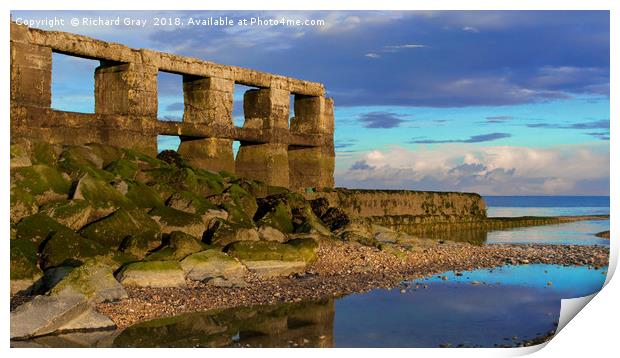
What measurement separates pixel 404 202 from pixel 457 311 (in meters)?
16.6

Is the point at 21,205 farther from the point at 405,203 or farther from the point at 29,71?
the point at 405,203

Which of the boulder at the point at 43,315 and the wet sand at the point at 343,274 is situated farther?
the wet sand at the point at 343,274

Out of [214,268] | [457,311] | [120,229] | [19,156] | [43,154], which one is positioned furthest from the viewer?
[43,154]

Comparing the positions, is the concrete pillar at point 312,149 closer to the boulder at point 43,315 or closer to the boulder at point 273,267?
the boulder at point 273,267

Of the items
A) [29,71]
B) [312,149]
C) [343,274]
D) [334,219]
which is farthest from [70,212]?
[312,149]

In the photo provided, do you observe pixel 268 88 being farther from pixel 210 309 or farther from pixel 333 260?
pixel 210 309

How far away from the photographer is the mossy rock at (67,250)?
12078 millimetres

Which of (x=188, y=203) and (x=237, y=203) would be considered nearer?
(x=188, y=203)

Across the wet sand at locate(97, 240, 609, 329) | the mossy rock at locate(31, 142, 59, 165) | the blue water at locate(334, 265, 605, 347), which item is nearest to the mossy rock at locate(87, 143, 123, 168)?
the mossy rock at locate(31, 142, 59, 165)

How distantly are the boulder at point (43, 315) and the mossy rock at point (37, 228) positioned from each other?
2.86 meters

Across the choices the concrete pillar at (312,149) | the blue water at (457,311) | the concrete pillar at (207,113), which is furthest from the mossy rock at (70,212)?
the concrete pillar at (312,149)

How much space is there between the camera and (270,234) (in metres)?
16.0

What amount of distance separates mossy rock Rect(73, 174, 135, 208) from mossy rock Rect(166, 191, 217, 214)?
135cm

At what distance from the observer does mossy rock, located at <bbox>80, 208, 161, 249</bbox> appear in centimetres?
1316
